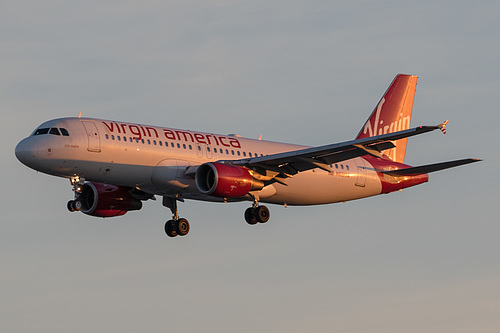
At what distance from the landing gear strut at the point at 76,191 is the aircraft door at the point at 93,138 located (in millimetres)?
1955

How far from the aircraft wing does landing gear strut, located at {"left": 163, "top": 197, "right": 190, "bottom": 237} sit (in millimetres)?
6406

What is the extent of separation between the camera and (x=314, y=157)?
184 feet

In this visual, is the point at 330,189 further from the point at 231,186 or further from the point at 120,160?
the point at 120,160

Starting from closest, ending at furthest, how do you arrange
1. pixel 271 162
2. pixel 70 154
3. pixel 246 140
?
1. pixel 70 154
2. pixel 271 162
3. pixel 246 140

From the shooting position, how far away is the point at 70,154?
172 ft

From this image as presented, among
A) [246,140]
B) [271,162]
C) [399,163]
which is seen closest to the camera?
[271,162]

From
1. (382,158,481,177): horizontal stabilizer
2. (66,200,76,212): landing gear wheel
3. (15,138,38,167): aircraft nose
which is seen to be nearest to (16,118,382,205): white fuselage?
(15,138,38,167): aircraft nose

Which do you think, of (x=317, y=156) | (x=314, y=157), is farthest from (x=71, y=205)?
(x=317, y=156)

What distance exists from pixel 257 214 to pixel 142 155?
787cm

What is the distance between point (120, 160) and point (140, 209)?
29.1 feet

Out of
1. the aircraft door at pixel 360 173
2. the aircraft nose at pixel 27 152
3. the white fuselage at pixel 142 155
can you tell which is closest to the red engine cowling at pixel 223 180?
the white fuselage at pixel 142 155

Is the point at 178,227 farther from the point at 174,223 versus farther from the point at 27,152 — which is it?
the point at 27,152

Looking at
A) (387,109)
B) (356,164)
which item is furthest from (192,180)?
(387,109)

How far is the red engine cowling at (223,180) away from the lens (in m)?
53.9
